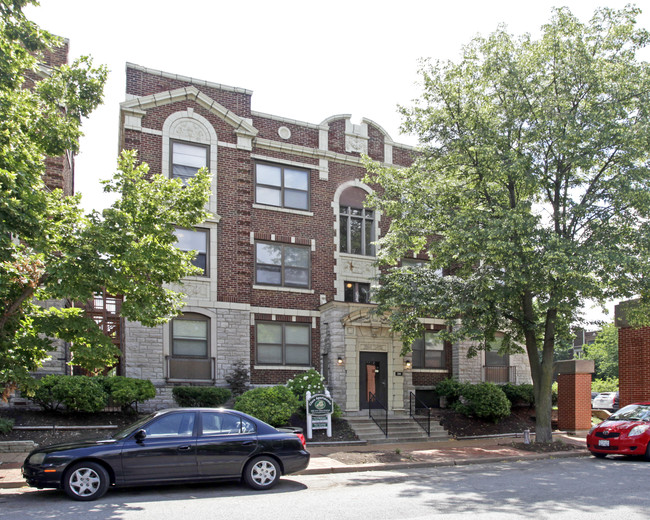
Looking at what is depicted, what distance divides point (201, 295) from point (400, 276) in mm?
6402

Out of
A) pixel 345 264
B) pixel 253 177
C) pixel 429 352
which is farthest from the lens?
pixel 429 352

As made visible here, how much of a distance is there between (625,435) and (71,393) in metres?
14.0

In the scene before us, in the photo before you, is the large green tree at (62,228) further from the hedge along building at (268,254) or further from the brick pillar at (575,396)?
the brick pillar at (575,396)

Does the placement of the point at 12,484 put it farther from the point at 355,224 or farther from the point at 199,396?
the point at 355,224

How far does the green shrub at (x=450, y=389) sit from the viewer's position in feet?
75.5

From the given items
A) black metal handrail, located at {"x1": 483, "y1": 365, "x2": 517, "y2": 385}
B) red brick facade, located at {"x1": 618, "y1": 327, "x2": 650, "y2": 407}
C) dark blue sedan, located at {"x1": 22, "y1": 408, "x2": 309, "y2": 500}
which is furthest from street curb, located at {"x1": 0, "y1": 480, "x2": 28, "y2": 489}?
red brick facade, located at {"x1": 618, "y1": 327, "x2": 650, "y2": 407}

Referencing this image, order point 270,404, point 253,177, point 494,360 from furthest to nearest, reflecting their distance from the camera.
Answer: point 494,360
point 253,177
point 270,404

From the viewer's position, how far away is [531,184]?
16.9m

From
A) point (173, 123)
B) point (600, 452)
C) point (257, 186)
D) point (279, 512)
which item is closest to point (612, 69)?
point (600, 452)

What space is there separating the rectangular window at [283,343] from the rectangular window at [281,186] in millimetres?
4277

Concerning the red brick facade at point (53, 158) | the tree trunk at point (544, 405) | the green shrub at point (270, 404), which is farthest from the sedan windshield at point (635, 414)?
the red brick facade at point (53, 158)

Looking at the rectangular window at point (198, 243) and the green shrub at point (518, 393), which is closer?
the rectangular window at point (198, 243)

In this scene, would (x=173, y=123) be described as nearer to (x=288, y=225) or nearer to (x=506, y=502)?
(x=288, y=225)

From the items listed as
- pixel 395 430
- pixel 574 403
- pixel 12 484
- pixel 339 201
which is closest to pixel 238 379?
pixel 395 430
